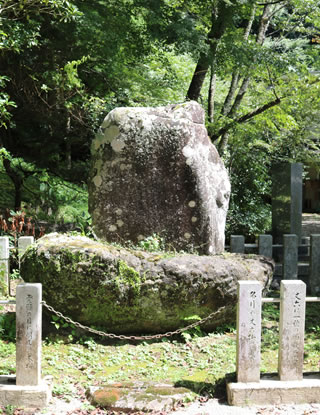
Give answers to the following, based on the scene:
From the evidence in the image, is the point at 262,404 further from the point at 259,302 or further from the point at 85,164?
the point at 85,164

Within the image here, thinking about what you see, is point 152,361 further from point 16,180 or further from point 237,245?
point 16,180

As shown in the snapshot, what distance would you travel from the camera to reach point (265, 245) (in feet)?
30.1

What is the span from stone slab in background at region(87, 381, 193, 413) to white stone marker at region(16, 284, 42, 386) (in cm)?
71

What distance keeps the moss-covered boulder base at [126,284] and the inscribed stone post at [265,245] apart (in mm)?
3071

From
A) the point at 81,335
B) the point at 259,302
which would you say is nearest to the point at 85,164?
the point at 81,335

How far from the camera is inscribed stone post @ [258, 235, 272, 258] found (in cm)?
915

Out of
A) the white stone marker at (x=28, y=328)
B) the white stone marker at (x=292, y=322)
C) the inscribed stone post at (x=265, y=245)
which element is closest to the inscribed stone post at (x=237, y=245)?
the inscribed stone post at (x=265, y=245)

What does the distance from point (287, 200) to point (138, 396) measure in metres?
6.86

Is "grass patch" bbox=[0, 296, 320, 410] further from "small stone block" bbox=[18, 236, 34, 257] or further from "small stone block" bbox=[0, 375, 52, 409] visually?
"small stone block" bbox=[18, 236, 34, 257]

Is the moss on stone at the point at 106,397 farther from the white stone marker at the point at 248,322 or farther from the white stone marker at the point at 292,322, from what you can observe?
the white stone marker at the point at 292,322

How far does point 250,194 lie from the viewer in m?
13.6

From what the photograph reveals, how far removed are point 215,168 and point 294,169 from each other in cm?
362

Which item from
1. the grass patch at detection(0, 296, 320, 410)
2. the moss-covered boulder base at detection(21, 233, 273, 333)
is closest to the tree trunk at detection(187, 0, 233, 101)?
the moss-covered boulder base at detection(21, 233, 273, 333)

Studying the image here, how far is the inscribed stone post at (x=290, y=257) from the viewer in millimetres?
9102
